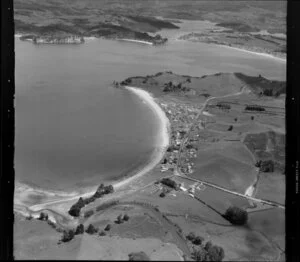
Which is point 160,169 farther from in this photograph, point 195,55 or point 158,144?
point 195,55

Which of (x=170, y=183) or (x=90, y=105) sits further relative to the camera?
(x=90, y=105)

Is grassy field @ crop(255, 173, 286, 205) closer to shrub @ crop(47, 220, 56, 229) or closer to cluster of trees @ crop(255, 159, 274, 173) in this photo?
cluster of trees @ crop(255, 159, 274, 173)

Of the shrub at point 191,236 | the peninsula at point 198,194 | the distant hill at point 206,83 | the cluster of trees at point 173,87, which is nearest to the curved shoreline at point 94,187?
the peninsula at point 198,194

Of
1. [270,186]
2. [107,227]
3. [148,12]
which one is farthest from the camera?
[148,12]

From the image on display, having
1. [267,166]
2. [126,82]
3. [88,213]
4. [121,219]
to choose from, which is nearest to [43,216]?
[88,213]

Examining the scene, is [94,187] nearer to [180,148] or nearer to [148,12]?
[180,148]
